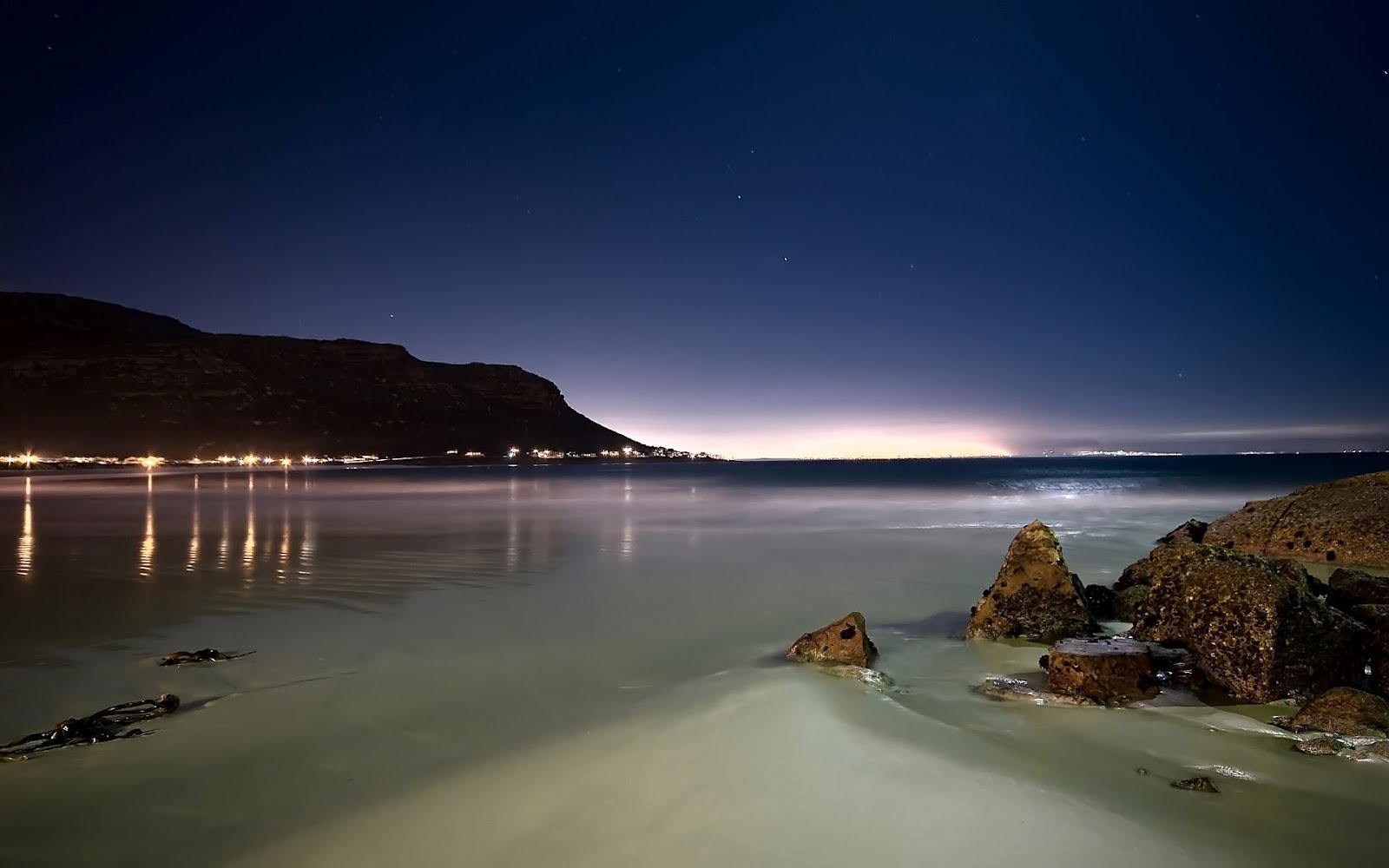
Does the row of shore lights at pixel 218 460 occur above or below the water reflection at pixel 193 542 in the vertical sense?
above

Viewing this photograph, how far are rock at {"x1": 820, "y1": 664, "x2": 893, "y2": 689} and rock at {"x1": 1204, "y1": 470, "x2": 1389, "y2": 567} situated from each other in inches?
368

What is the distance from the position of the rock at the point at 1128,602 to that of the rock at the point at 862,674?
385 centimetres

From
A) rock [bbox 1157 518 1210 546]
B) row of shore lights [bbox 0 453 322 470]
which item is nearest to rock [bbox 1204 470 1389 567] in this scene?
rock [bbox 1157 518 1210 546]

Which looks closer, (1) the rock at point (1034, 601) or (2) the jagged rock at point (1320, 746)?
(2) the jagged rock at point (1320, 746)

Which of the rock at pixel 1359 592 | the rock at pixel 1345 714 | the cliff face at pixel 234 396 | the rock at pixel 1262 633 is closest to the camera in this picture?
the rock at pixel 1345 714

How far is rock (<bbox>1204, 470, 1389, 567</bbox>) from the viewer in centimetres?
1139

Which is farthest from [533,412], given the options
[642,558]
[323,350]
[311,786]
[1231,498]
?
[311,786]

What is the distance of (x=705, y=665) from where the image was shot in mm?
7137

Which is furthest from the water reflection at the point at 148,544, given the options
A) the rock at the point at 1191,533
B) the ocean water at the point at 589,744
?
the rock at the point at 1191,533

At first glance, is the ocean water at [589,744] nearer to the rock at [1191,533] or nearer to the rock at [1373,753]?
the rock at [1373,753]

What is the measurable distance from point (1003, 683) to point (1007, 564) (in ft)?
8.68

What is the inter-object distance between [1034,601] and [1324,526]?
7.95 metres

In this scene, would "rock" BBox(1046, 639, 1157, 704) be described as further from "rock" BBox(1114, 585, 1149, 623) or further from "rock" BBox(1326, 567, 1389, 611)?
"rock" BBox(1326, 567, 1389, 611)

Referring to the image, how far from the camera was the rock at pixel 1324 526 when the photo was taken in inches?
448
